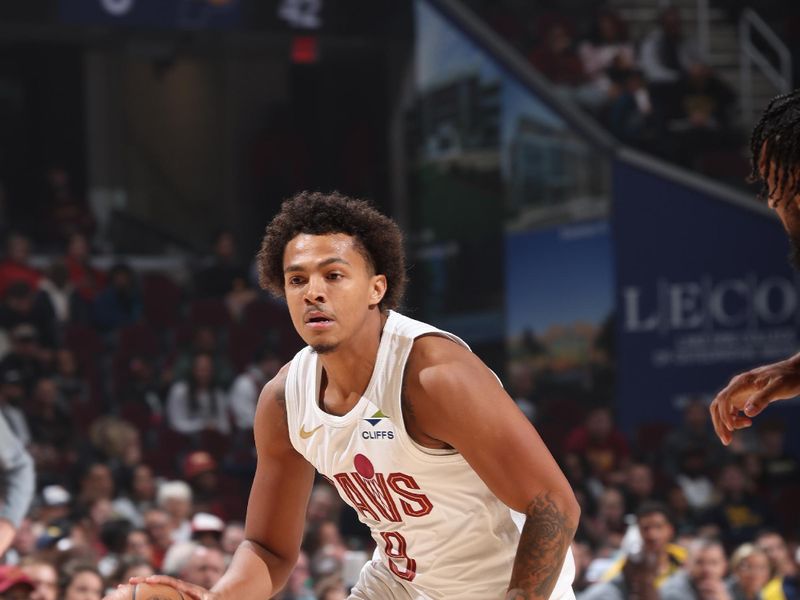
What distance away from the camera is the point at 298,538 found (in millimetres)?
3604

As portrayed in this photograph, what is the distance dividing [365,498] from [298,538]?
0.38m

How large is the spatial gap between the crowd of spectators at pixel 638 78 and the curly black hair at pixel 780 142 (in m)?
9.08

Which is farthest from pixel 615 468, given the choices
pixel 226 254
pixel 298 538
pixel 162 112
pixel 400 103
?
pixel 162 112

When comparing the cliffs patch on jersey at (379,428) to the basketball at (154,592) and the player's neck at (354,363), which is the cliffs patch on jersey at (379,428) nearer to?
the player's neck at (354,363)

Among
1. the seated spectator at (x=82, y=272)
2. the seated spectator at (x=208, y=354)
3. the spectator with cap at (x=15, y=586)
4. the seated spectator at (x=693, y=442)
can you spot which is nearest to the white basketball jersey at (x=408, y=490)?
the spectator with cap at (x=15, y=586)

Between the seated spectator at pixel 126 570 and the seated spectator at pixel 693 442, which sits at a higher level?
the seated spectator at pixel 126 570

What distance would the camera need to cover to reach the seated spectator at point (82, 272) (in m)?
10.4

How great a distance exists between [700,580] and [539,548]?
434 centimetres

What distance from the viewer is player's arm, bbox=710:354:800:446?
3.09m

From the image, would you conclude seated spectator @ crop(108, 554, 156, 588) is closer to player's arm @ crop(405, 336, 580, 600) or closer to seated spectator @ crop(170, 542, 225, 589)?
seated spectator @ crop(170, 542, 225, 589)

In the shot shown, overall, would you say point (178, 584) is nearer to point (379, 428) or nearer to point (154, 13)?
point (379, 428)

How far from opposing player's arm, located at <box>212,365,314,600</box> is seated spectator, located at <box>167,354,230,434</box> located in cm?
611

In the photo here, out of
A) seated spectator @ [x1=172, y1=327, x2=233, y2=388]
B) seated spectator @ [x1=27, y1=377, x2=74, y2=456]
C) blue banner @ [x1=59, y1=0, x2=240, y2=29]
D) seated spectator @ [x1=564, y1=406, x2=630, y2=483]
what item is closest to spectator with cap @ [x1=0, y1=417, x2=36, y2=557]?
seated spectator @ [x1=27, y1=377, x2=74, y2=456]

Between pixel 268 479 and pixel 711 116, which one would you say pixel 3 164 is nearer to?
pixel 711 116
